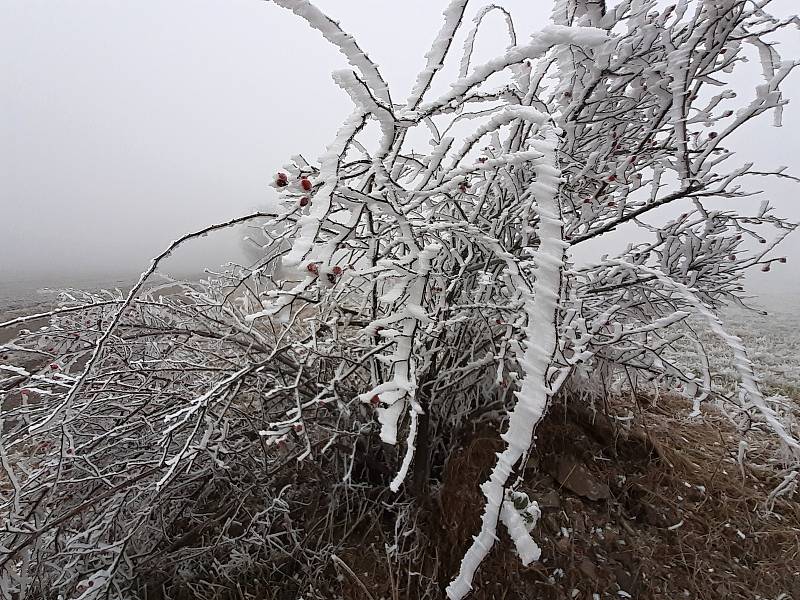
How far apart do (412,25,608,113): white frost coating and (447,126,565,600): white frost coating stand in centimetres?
31

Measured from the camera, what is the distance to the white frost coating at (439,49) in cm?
91

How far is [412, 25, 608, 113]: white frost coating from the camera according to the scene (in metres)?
0.80

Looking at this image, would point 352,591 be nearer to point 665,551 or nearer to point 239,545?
point 239,545

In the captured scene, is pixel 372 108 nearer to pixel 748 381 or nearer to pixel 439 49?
pixel 439 49

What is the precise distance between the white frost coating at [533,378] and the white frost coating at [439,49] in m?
0.43

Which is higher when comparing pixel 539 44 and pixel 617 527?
pixel 539 44

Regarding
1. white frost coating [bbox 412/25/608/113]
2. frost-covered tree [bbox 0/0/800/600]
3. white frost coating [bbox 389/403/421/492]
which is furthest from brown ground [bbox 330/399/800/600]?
white frost coating [bbox 412/25/608/113]

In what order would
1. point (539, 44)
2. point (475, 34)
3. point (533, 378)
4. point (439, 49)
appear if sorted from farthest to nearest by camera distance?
point (475, 34)
point (439, 49)
point (539, 44)
point (533, 378)

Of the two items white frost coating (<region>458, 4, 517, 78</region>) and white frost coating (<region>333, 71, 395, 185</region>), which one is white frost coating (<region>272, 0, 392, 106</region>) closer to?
white frost coating (<region>333, 71, 395, 185</region>)

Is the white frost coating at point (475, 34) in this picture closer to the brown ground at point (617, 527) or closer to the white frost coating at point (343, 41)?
the white frost coating at point (343, 41)

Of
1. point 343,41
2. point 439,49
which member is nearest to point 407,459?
point 343,41

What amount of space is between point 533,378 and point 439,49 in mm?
761

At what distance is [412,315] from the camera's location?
30.9 inches

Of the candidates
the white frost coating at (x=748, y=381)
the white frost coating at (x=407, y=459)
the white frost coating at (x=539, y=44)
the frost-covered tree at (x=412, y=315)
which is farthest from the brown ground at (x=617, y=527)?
the white frost coating at (x=539, y=44)
